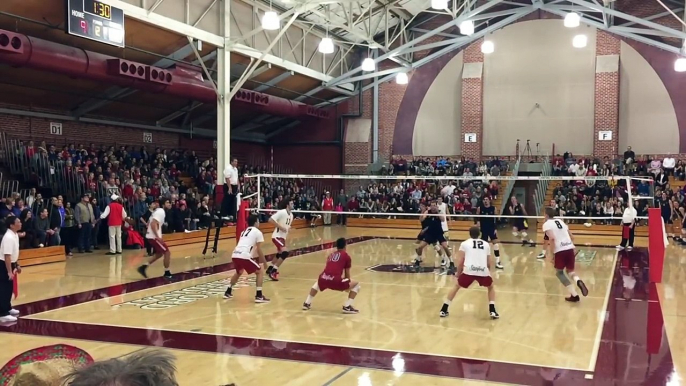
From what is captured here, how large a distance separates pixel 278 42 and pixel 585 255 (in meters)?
15.1

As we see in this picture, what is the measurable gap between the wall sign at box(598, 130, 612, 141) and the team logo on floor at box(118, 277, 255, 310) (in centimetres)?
2200

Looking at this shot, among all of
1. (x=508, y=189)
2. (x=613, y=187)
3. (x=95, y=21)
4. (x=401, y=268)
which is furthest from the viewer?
(x=508, y=189)

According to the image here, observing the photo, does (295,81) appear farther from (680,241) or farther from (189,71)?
(680,241)

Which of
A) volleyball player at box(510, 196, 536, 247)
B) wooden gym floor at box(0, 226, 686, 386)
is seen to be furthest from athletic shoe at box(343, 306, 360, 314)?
volleyball player at box(510, 196, 536, 247)

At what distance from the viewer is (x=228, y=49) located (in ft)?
69.0

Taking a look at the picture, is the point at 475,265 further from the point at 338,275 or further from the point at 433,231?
the point at 433,231

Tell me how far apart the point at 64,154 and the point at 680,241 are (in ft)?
73.2

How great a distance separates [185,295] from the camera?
1159cm

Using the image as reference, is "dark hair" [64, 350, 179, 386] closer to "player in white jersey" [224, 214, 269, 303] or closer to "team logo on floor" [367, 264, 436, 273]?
"player in white jersey" [224, 214, 269, 303]

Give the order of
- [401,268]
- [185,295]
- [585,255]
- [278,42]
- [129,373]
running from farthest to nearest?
1. [278,42]
2. [585,255]
3. [401,268]
4. [185,295]
5. [129,373]

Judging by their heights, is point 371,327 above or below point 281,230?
below

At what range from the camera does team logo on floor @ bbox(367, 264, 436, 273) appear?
14938mm

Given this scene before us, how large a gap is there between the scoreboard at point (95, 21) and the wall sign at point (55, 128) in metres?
9.19

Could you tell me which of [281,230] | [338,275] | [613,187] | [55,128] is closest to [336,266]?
[338,275]
